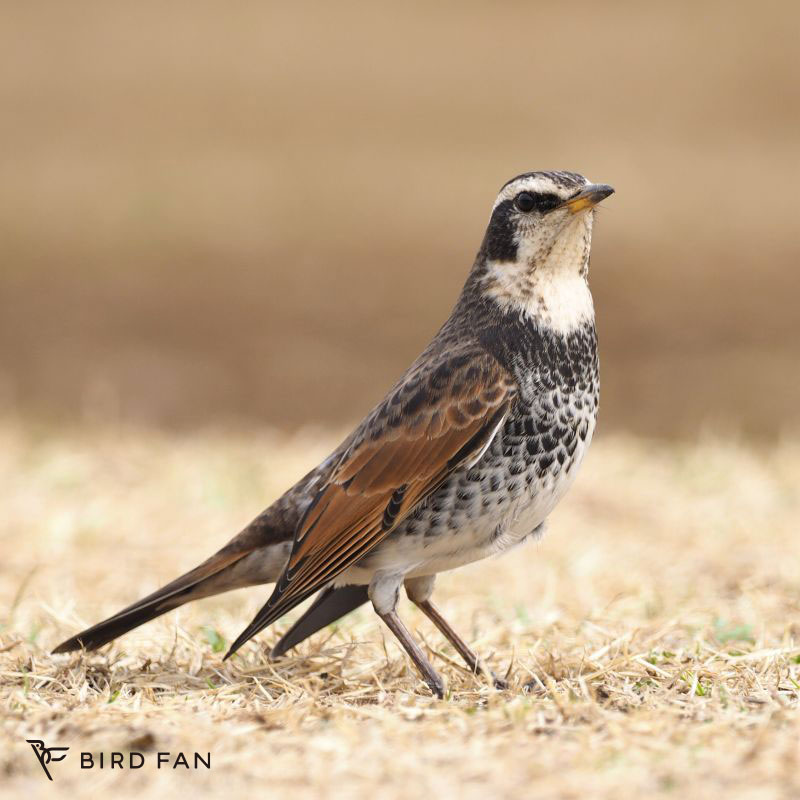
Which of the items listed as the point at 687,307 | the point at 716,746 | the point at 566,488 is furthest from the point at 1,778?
the point at 687,307

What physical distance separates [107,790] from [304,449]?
642 centimetres

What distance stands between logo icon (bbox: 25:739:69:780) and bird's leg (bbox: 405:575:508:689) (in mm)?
1552

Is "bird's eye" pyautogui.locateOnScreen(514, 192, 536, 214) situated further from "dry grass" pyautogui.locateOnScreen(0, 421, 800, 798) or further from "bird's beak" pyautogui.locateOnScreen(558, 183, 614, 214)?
"dry grass" pyautogui.locateOnScreen(0, 421, 800, 798)

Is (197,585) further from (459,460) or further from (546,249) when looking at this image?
(546,249)

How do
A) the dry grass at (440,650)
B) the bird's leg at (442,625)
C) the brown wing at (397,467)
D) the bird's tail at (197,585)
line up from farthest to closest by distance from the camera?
the bird's tail at (197,585) → the bird's leg at (442,625) → the brown wing at (397,467) → the dry grass at (440,650)

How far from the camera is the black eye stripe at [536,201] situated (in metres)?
5.26

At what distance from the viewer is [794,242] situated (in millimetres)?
18297

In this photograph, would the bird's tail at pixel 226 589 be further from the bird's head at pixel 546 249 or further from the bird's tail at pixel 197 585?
the bird's head at pixel 546 249

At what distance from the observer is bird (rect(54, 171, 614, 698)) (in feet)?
16.2

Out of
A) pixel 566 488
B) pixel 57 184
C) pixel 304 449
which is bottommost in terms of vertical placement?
pixel 304 449

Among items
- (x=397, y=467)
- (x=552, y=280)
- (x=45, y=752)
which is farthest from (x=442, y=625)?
(x=45, y=752)

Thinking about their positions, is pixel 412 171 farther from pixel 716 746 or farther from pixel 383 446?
pixel 716 746

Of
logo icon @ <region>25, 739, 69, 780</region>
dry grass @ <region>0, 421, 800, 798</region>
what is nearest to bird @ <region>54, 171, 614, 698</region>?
dry grass @ <region>0, 421, 800, 798</region>

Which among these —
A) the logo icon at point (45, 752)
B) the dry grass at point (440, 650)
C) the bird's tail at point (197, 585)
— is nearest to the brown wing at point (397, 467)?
the bird's tail at point (197, 585)
